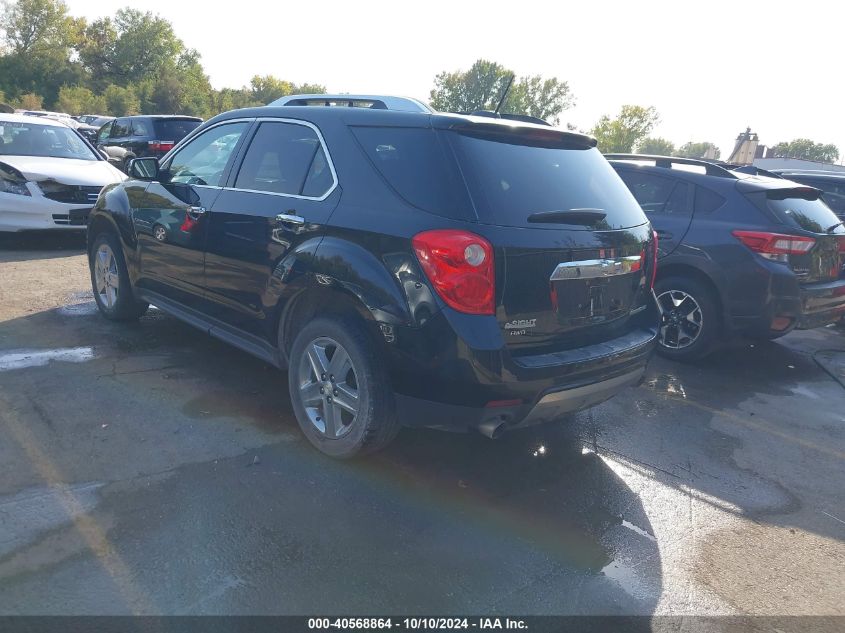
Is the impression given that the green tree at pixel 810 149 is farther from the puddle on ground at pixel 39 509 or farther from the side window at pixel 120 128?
the puddle on ground at pixel 39 509

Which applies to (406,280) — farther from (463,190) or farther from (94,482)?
(94,482)

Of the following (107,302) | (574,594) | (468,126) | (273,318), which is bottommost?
(574,594)

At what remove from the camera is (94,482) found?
10.5 ft

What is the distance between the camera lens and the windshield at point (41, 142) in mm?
9141

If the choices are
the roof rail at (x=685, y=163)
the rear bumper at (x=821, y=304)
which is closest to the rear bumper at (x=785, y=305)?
the rear bumper at (x=821, y=304)

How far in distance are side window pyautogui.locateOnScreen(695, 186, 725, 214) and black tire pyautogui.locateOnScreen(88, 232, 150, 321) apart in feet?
16.2

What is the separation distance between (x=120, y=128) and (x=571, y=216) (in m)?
17.1

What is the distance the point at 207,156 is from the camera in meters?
4.61

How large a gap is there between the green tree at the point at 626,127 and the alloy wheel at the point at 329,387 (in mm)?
71028

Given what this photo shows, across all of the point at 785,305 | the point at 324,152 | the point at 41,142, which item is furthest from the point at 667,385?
the point at 41,142

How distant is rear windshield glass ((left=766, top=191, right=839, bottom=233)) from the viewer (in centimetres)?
551

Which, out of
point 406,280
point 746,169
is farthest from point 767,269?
point 406,280

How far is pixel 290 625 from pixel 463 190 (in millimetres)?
1971

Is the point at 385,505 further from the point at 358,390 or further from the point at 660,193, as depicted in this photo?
the point at 660,193
